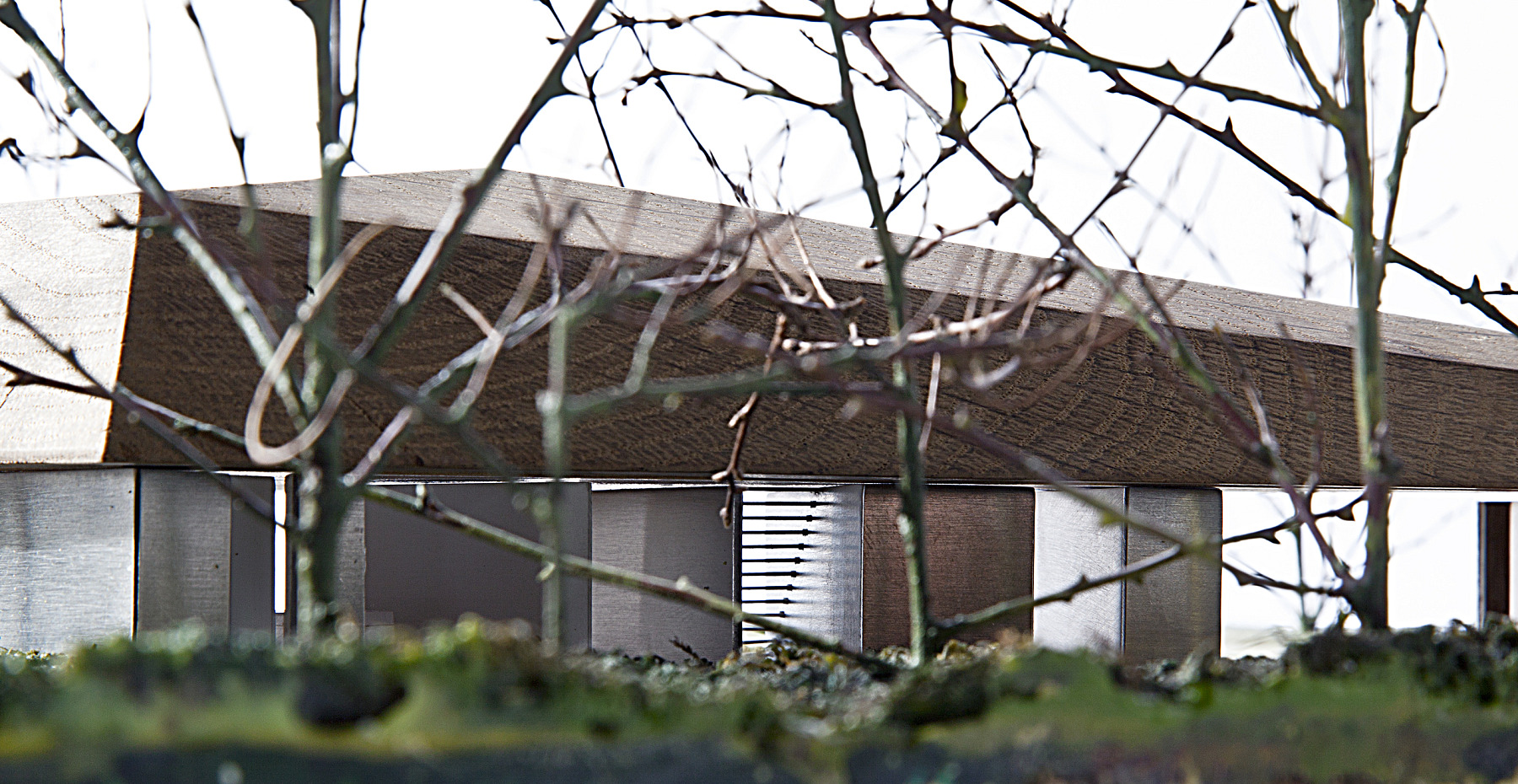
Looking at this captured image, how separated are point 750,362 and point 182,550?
610 mm

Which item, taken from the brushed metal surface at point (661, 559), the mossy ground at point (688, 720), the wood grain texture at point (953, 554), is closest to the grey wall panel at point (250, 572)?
the mossy ground at point (688, 720)

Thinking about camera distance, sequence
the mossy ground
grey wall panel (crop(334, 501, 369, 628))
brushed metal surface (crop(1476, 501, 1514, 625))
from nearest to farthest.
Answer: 1. the mossy ground
2. grey wall panel (crop(334, 501, 369, 628))
3. brushed metal surface (crop(1476, 501, 1514, 625))

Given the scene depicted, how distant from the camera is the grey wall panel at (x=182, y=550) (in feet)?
3.47

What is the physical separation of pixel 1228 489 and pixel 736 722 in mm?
1639

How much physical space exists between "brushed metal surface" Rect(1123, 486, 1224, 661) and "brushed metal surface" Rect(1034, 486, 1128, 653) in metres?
0.02

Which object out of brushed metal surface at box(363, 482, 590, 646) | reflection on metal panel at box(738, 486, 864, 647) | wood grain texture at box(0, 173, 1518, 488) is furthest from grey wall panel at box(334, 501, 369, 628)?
reflection on metal panel at box(738, 486, 864, 647)

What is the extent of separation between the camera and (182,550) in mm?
1095

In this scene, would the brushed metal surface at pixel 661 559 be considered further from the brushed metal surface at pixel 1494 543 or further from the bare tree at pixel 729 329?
the brushed metal surface at pixel 1494 543

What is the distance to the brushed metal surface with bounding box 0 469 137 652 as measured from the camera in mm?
1060

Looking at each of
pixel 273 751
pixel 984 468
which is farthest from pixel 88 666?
pixel 984 468

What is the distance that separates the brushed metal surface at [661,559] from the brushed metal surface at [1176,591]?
58cm

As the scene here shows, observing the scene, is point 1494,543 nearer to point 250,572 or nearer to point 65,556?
point 250,572

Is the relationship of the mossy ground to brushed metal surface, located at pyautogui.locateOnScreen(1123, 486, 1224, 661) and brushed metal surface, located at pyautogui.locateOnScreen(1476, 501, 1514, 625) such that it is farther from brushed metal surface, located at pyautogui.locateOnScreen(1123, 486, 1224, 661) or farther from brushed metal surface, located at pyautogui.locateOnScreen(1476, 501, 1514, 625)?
brushed metal surface, located at pyautogui.locateOnScreen(1476, 501, 1514, 625)

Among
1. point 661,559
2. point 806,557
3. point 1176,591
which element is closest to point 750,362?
point 661,559
